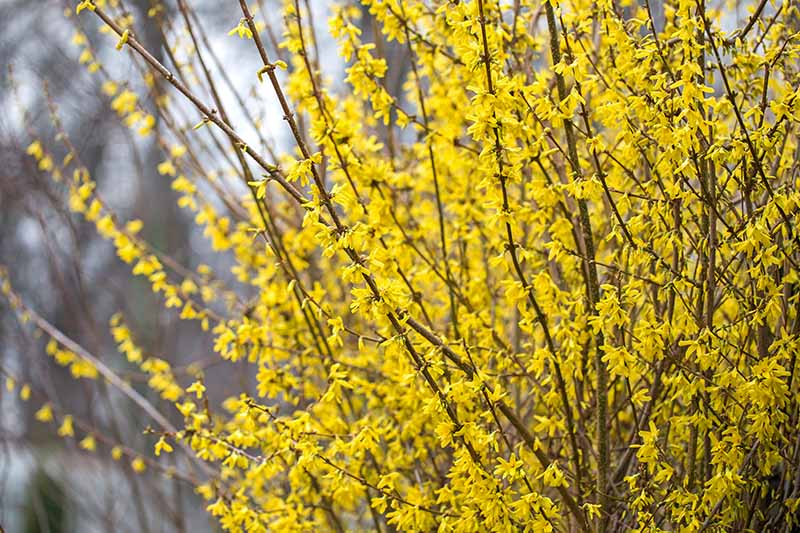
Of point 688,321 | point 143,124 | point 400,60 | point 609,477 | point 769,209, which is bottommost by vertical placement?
point 609,477

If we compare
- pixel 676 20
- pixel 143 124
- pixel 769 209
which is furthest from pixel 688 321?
pixel 143 124

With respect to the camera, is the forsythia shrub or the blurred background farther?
the blurred background

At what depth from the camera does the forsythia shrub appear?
2154 mm

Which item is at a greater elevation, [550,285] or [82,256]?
[82,256]

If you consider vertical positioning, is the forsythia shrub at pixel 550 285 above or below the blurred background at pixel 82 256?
below

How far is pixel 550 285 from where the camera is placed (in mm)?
2396

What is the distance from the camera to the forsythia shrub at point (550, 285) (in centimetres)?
215

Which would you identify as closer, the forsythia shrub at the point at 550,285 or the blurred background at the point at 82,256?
the forsythia shrub at the point at 550,285

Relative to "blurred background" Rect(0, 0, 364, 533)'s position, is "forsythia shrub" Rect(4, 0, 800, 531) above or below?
below

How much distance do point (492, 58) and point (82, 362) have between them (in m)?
2.70

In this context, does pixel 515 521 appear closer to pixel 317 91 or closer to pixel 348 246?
pixel 348 246

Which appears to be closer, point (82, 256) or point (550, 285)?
point (550, 285)

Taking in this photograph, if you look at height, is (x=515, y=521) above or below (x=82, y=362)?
below

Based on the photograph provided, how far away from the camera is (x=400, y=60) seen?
453 centimetres
